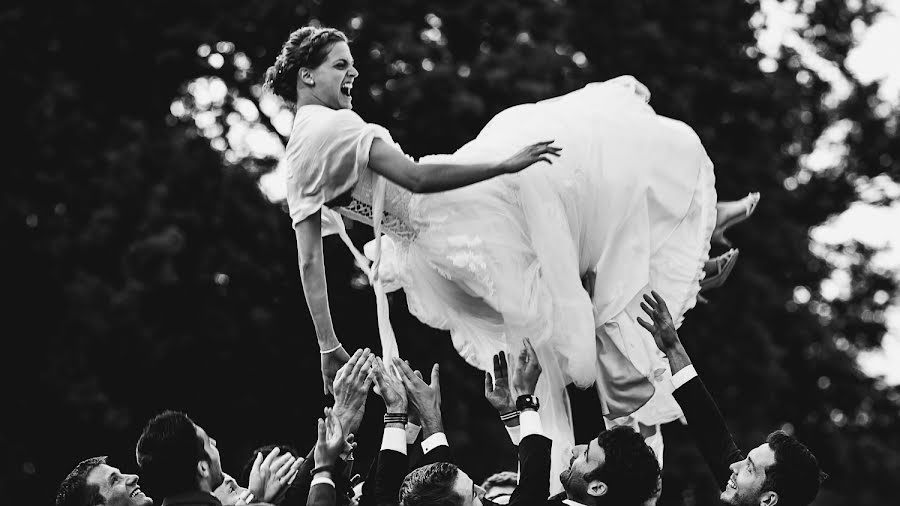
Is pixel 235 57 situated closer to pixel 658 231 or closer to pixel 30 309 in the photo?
pixel 30 309

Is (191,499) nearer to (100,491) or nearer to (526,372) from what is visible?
(100,491)

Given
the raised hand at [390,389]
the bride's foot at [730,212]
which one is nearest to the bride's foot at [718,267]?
the bride's foot at [730,212]

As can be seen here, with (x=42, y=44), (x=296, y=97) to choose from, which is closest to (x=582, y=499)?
(x=296, y=97)

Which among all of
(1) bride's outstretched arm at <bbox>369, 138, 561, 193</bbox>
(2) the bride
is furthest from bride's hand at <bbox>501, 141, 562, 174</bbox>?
(2) the bride

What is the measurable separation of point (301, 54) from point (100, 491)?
6.03 feet

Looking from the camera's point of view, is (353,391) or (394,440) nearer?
(353,391)

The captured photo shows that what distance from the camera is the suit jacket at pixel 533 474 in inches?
152

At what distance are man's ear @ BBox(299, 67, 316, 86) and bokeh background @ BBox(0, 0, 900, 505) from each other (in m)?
6.20

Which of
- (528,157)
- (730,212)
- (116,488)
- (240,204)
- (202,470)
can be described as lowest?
(240,204)

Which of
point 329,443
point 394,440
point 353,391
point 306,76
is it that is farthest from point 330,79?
point 329,443

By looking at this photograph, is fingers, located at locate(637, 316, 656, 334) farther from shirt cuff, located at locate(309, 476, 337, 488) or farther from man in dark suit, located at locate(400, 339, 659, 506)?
shirt cuff, located at locate(309, 476, 337, 488)

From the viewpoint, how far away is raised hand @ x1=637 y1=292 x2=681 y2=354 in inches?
173

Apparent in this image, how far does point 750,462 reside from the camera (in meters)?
4.02

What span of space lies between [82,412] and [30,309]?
1269 millimetres
